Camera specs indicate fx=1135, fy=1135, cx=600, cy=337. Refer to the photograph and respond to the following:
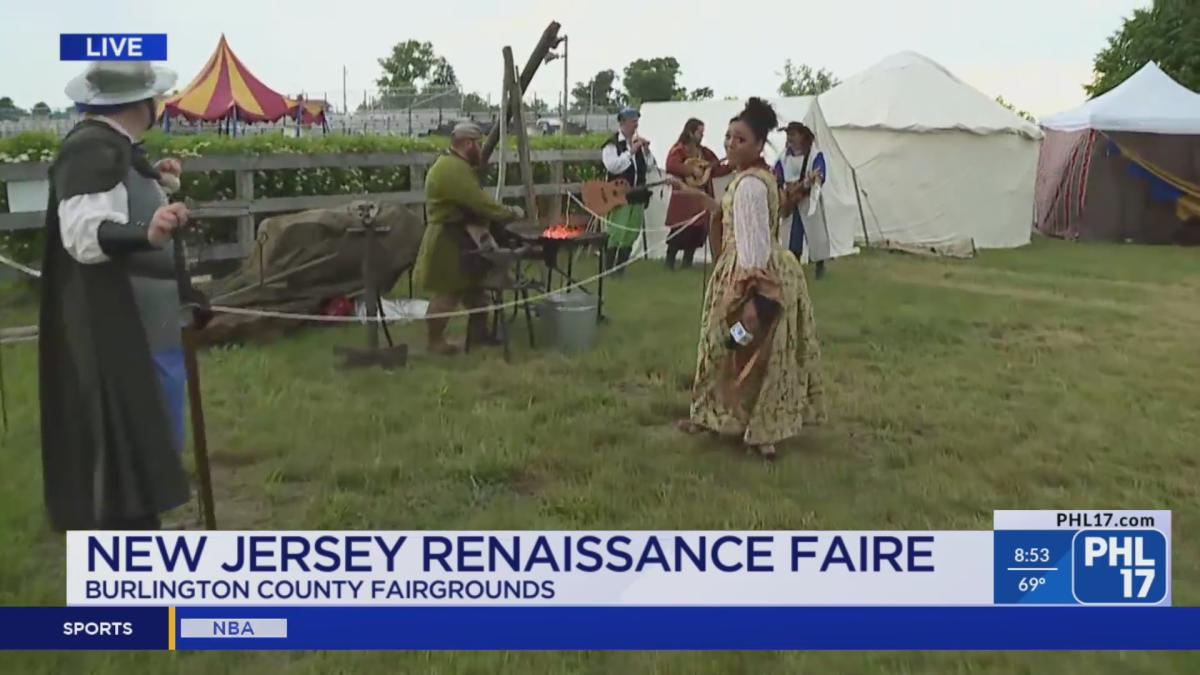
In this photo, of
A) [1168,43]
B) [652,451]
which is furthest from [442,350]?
[1168,43]

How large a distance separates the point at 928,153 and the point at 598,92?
8.09m

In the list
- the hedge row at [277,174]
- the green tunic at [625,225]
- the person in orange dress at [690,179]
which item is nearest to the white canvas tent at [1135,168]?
the person in orange dress at [690,179]

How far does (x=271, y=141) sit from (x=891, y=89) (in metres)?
7.55

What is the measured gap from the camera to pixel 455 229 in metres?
5.41

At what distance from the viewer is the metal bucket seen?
5.55 meters

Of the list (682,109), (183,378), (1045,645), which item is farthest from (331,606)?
(682,109)

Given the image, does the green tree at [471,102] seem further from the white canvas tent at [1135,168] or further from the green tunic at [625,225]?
the white canvas tent at [1135,168]

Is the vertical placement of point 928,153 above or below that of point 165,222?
above

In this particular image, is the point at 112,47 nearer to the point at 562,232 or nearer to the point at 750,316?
the point at 750,316

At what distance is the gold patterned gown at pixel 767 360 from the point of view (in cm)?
384

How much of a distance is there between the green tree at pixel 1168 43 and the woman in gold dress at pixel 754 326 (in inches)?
642

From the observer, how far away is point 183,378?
275cm

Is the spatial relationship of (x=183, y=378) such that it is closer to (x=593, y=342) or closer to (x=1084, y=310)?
(x=593, y=342)

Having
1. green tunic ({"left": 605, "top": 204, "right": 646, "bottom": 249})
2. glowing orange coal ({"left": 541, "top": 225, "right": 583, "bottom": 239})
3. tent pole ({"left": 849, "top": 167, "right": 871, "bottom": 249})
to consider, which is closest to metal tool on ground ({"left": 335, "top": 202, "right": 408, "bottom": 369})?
glowing orange coal ({"left": 541, "top": 225, "right": 583, "bottom": 239})
